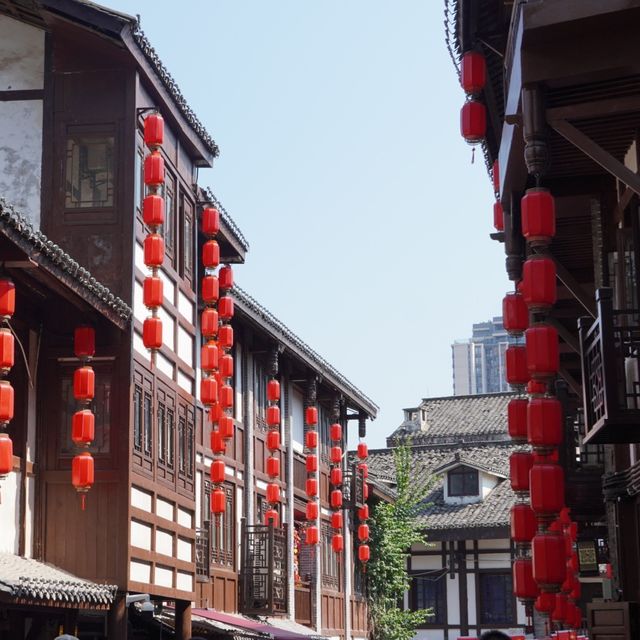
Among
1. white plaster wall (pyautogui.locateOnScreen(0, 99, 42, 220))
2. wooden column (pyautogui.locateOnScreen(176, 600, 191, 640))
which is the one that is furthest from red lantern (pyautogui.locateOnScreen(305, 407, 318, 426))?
white plaster wall (pyautogui.locateOnScreen(0, 99, 42, 220))

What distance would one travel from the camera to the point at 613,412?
46.1 feet

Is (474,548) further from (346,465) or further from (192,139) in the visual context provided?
(192,139)

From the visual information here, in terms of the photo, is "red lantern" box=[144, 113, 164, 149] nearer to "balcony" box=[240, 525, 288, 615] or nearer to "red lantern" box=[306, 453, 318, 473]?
"balcony" box=[240, 525, 288, 615]

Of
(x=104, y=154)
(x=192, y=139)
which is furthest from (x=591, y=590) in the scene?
(x=104, y=154)

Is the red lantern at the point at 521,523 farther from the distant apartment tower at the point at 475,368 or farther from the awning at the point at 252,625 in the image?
the distant apartment tower at the point at 475,368

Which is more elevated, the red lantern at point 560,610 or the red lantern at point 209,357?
the red lantern at point 209,357

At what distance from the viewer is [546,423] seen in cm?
1530

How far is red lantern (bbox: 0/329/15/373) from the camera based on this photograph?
1994 centimetres

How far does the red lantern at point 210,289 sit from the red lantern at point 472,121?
10.5m

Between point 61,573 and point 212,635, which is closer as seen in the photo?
point 61,573

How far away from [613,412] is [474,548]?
43658 millimetres

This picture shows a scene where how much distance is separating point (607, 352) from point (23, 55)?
51.2 ft

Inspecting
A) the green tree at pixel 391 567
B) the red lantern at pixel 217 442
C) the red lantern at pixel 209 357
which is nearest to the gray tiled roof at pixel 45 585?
the red lantern at pixel 209 357

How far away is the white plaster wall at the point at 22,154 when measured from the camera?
2584 cm
